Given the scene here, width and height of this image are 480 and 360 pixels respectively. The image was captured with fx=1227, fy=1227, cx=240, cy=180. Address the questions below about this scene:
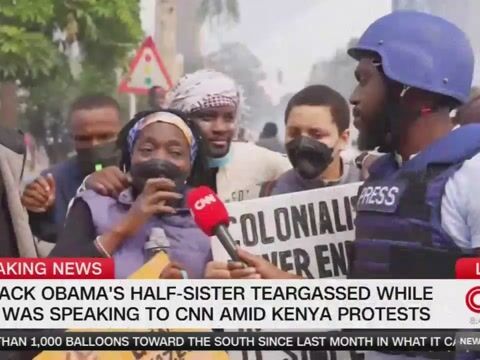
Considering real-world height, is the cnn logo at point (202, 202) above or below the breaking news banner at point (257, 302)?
above

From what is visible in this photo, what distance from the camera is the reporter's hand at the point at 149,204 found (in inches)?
169

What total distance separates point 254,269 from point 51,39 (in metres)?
1.06

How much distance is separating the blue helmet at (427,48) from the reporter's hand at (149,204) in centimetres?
79

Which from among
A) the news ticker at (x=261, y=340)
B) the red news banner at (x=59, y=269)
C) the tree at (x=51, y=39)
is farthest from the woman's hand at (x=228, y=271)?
the tree at (x=51, y=39)

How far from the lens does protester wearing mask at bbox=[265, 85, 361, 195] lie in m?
4.28

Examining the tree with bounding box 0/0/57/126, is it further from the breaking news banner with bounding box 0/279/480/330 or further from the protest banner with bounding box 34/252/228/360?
the protest banner with bounding box 34/252/228/360

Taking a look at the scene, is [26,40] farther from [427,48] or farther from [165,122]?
[427,48]

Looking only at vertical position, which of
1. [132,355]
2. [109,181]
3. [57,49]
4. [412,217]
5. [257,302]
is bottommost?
[132,355]

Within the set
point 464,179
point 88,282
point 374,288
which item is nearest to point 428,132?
point 464,179

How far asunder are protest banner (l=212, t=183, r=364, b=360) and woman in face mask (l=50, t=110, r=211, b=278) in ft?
0.44

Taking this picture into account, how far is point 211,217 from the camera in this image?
428cm

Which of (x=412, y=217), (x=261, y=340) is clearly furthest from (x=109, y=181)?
(x=412, y=217)

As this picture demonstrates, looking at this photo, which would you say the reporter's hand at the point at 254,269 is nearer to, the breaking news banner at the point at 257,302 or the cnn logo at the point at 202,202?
the breaking news banner at the point at 257,302

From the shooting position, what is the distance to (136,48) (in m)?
4.21
